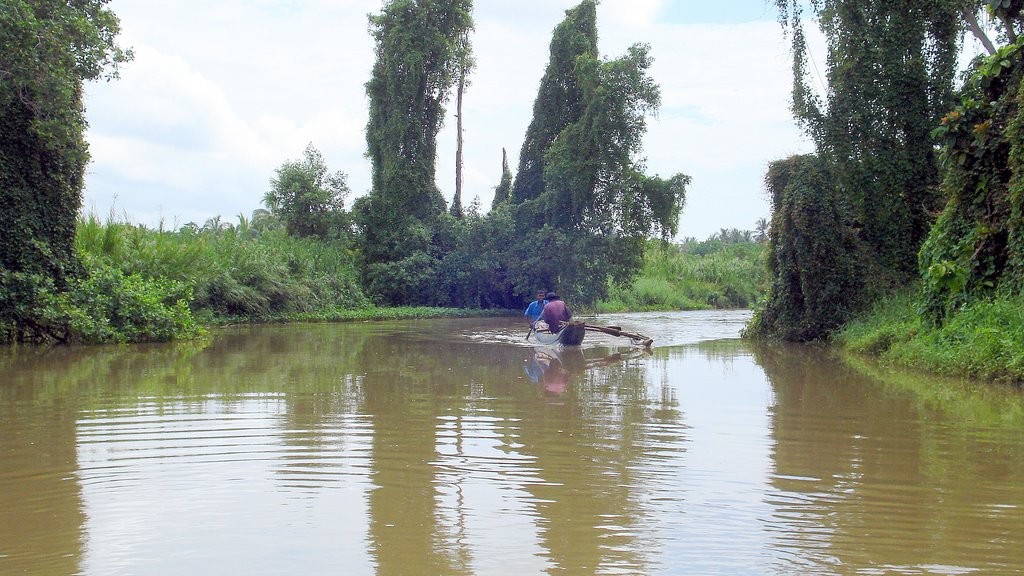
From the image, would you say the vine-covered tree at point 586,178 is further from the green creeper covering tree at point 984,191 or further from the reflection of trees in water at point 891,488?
the reflection of trees in water at point 891,488

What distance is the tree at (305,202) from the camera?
37906 millimetres

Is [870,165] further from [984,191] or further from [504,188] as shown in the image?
[504,188]

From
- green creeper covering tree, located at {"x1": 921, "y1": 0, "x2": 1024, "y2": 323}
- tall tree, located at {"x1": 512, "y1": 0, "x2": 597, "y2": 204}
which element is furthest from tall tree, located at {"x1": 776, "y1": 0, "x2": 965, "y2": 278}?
→ tall tree, located at {"x1": 512, "y1": 0, "x2": 597, "y2": 204}

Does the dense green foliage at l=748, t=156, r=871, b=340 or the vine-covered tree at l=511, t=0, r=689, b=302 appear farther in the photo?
the vine-covered tree at l=511, t=0, r=689, b=302

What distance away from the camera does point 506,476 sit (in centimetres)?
599

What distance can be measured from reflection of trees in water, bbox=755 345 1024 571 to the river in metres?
0.02

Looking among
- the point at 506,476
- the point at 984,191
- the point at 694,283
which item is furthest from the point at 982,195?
the point at 694,283

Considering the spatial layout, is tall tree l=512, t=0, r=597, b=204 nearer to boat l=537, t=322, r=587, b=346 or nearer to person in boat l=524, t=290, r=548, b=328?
person in boat l=524, t=290, r=548, b=328

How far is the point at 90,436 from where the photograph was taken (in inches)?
289

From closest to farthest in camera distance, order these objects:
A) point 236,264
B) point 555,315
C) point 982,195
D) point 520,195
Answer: point 982,195 → point 555,315 → point 236,264 → point 520,195

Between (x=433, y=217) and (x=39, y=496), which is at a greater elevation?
(x=433, y=217)

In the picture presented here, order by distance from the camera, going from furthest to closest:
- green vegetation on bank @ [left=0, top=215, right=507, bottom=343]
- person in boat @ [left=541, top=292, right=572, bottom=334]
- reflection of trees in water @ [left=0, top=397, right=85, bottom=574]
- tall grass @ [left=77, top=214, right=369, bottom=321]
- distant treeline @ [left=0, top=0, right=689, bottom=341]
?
distant treeline @ [left=0, top=0, right=689, bottom=341] → tall grass @ [left=77, top=214, right=369, bottom=321] → person in boat @ [left=541, top=292, right=572, bottom=334] → green vegetation on bank @ [left=0, top=215, right=507, bottom=343] → reflection of trees in water @ [left=0, top=397, right=85, bottom=574]

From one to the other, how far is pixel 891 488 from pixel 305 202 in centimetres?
3456

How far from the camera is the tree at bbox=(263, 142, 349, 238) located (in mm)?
37906
